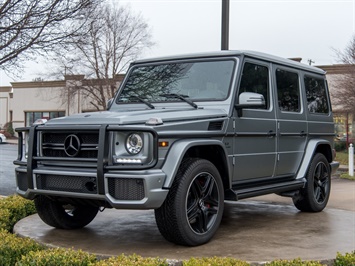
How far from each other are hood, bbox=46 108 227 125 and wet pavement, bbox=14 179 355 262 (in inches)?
49.0

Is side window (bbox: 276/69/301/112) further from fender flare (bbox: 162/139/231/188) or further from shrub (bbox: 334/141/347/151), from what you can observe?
shrub (bbox: 334/141/347/151)

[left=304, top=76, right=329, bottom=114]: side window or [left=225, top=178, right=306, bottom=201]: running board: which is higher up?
[left=304, top=76, right=329, bottom=114]: side window

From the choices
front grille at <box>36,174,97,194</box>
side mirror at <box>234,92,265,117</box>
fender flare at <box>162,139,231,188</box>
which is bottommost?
front grille at <box>36,174,97,194</box>

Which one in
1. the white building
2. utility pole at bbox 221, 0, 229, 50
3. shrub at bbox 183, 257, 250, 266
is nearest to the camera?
shrub at bbox 183, 257, 250, 266

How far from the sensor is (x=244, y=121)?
5672mm

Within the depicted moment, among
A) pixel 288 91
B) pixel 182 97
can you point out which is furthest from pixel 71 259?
pixel 288 91

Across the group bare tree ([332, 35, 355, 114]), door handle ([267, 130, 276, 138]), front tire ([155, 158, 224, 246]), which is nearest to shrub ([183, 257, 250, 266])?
front tire ([155, 158, 224, 246])

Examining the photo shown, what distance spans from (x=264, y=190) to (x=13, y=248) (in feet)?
9.42

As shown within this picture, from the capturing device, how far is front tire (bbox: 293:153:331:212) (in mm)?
7008

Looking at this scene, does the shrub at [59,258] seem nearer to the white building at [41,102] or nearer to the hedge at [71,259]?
the hedge at [71,259]

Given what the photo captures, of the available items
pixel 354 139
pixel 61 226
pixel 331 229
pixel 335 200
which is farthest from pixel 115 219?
pixel 354 139

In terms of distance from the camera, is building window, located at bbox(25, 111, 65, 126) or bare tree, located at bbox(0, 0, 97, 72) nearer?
bare tree, located at bbox(0, 0, 97, 72)

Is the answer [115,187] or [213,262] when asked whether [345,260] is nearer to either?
[213,262]

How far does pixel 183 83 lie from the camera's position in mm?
5875
